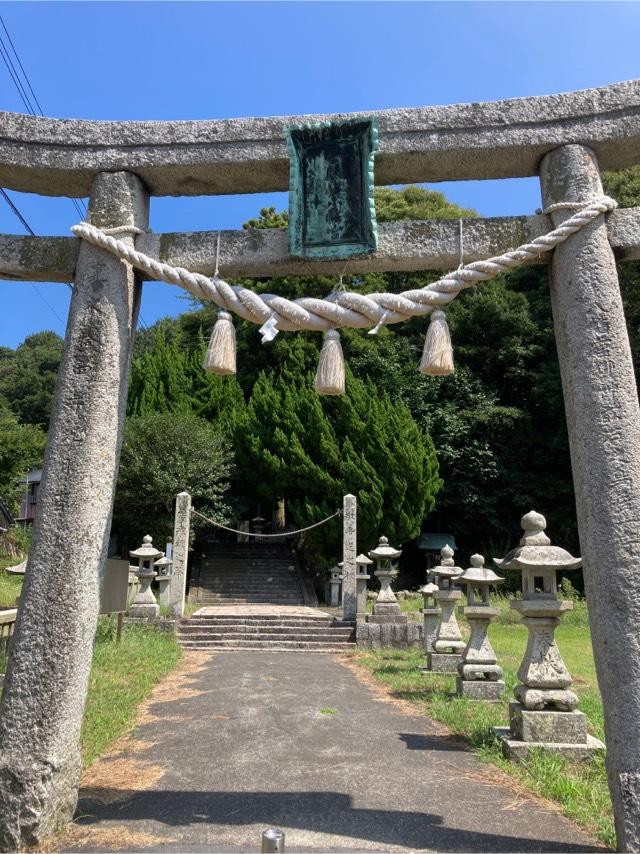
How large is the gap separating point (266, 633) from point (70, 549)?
10124 millimetres

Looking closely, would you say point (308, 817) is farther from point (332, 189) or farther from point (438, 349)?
point (332, 189)

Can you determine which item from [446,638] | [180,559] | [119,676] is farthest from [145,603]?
[446,638]

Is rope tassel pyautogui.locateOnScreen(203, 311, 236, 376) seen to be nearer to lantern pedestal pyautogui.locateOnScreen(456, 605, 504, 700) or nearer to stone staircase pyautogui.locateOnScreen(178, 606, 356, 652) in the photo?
lantern pedestal pyautogui.locateOnScreen(456, 605, 504, 700)

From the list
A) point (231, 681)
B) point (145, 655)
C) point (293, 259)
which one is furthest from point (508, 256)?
point (145, 655)

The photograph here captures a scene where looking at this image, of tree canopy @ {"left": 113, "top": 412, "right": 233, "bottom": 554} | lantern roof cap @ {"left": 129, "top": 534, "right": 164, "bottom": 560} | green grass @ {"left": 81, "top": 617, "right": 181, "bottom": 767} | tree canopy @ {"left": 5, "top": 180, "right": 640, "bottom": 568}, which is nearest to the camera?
green grass @ {"left": 81, "top": 617, "right": 181, "bottom": 767}

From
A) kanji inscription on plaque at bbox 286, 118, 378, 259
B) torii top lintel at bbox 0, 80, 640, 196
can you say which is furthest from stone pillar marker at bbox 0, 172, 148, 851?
kanji inscription on plaque at bbox 286, 118, 378, 259

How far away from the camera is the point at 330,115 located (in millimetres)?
3732

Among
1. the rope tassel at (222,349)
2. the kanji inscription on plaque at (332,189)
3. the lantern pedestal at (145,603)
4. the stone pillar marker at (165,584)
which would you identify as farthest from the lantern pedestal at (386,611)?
the kanji inscription on plaque at (332,189)

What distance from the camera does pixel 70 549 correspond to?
3.25 metres

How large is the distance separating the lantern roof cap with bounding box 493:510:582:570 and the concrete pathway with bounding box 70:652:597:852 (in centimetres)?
166

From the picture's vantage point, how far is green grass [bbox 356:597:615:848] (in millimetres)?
3664

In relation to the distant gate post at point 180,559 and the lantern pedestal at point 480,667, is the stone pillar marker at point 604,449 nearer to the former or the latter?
the lantern pedestal at point 480,667

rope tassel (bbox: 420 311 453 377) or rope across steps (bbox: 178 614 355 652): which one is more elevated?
rope tassel (bbox: 420 311 453 377)

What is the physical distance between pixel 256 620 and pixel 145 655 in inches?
158
